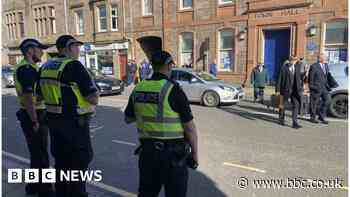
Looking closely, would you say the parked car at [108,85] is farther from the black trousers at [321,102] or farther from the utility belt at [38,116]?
the utility belt at [38,116]

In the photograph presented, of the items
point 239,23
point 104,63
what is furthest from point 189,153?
point 104,63

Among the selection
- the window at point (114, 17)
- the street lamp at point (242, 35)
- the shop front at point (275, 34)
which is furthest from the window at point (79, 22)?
the shop front at point (275, 34)

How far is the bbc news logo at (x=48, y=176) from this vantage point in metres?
3.34

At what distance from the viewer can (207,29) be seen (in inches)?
680

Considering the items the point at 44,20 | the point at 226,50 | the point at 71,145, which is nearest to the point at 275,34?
the point at 226,50

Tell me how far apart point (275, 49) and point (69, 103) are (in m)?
13.9

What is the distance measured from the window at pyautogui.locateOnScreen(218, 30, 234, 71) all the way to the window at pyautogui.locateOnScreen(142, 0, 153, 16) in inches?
216

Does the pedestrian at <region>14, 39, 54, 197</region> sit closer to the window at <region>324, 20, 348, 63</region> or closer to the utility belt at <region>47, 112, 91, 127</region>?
the utility belt at <region>47, 112, 91, 127</region>

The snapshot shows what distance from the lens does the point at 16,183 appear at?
4250 mm

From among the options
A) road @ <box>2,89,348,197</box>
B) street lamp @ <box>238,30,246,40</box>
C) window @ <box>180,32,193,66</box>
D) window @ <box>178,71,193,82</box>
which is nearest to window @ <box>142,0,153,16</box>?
window @ <box>180,32,193,66</box>

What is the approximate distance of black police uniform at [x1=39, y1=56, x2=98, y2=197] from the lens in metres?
3.13

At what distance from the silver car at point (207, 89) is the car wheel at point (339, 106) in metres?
3.31

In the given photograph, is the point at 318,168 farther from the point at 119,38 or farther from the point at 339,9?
the point at 119,38

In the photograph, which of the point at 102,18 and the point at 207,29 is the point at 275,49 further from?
the point at 102,18
